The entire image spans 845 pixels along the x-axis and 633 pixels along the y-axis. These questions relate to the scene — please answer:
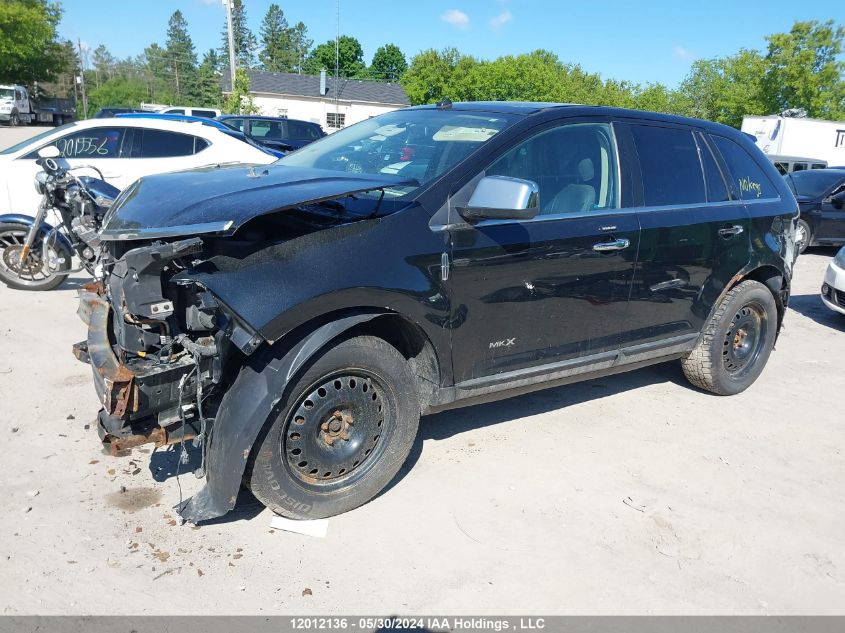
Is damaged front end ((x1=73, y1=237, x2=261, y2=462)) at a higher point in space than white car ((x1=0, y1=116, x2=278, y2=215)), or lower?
lower

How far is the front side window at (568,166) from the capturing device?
3.69m

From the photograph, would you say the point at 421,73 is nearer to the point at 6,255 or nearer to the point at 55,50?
the point at 55,50

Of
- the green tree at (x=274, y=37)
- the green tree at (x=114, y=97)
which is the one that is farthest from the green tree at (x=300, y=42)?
the green tree at (x=114, y=97)

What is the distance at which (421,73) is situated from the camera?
57.3 meters

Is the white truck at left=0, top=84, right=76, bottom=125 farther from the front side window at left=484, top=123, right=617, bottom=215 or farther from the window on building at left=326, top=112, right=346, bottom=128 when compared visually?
the front side window at left=484, top=123, right=617, bottom=215

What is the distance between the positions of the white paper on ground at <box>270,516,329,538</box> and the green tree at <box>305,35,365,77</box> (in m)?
91.2

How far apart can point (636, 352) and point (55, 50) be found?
197ft

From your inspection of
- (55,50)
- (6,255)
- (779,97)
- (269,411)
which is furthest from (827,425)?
(55,50)

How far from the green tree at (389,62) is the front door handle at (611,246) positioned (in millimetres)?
98525

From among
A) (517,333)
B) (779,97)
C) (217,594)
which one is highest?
(779,97)

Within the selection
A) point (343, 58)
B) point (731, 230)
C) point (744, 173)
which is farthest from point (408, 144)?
point (343, 58)

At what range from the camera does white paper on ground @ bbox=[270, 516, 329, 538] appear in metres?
3.21

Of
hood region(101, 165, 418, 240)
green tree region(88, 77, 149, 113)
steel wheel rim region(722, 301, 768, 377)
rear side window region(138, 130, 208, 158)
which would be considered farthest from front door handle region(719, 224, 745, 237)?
green tree region(88, 77, 149, 113)
